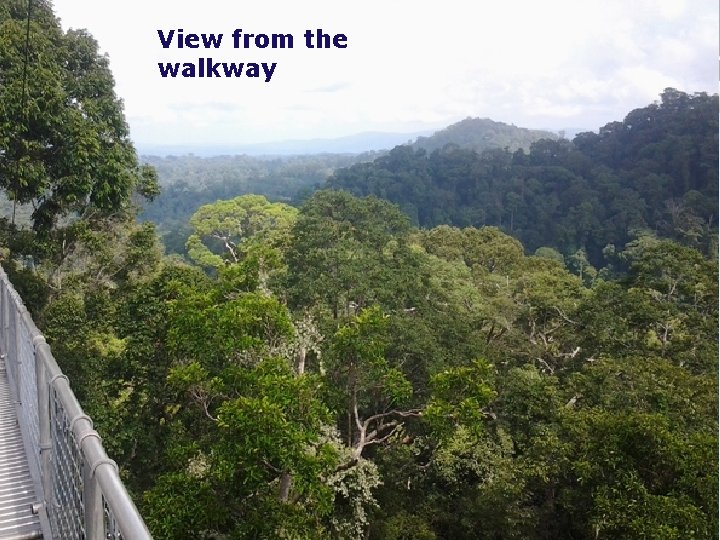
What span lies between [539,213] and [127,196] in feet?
117

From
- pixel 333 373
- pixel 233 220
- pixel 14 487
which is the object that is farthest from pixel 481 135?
pixel 14 487

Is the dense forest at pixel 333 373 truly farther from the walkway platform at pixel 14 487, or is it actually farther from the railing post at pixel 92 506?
the railing post at pixel 92 506

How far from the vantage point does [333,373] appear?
7.98 m

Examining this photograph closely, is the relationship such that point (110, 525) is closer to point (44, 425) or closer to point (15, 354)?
point (44, 425)

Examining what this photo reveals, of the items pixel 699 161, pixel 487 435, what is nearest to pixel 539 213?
pixel 699 161

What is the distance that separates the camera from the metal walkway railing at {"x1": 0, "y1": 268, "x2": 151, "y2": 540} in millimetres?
1219

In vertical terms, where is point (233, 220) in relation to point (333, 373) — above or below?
above

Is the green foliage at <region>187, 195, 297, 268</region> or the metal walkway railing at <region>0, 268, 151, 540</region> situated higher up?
the metal walkway railing at <region>0, 268, 151, 540</region>

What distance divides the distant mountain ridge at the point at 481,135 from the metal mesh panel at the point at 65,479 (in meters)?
92.7

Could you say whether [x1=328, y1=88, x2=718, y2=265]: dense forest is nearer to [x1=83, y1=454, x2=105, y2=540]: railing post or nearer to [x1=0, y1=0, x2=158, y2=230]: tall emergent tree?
[x1=0, y1=0, x2=158, y2=230]: tall emergent tree

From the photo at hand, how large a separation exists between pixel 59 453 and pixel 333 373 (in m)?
6.13

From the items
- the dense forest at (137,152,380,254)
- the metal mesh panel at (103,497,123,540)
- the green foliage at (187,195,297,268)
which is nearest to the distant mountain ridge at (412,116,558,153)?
the dense forest at (137,152,380,254)

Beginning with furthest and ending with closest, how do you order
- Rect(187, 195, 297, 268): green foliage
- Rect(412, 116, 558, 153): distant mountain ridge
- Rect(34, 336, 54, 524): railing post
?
Rect(412, 116, 558, 153): distant mountain ridge < Rect(187, 195, 297, 268): green foliage < Rect(34, 336, 54, 524): railing post

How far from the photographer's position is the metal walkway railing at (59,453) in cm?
122
